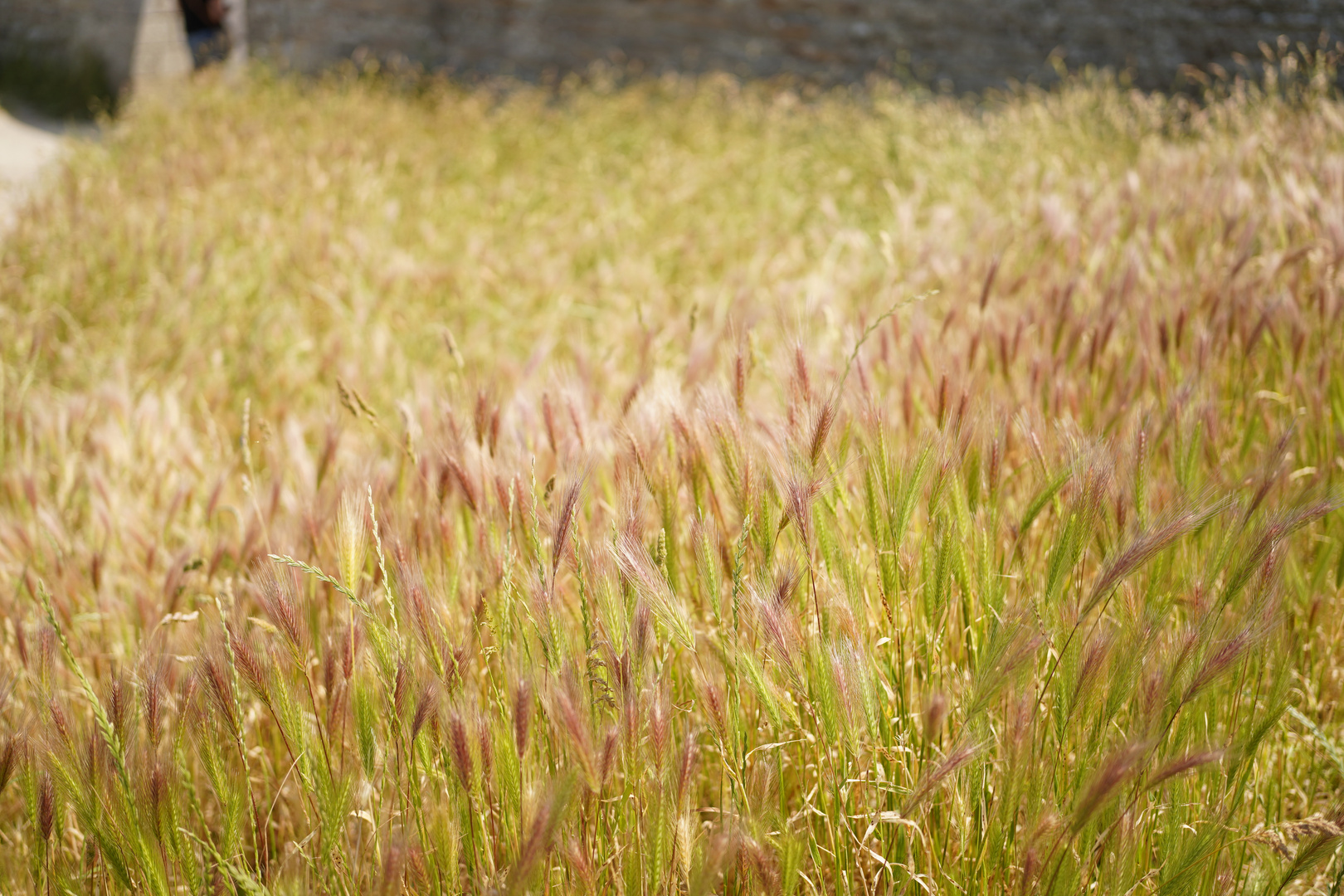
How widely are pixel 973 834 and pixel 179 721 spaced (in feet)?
2.59

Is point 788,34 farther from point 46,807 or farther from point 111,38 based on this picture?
point 46,807

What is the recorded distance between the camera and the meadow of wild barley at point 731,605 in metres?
0.72

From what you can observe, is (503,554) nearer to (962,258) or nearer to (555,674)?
(555,674)

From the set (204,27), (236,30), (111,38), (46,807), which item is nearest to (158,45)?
(111,38)

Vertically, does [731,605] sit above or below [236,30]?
below

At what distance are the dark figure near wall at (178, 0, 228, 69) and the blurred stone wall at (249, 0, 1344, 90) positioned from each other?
927 mm

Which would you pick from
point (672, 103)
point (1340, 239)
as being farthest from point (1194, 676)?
point (672, 103)

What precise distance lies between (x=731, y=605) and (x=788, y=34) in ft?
31.5

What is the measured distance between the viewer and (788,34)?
9.22 m

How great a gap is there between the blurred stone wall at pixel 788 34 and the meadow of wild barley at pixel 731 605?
638 cm

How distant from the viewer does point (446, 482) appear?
110cm

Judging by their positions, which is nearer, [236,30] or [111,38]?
[236,30]

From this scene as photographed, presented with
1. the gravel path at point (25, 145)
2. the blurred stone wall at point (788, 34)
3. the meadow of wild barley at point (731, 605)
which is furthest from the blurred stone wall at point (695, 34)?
the meadow of wild barley at point (731, 605)

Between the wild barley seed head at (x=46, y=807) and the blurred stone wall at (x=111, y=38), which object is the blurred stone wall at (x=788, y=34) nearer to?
the blurred stone wall at (x=111, y=38)
